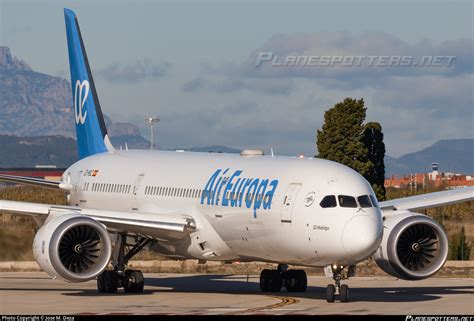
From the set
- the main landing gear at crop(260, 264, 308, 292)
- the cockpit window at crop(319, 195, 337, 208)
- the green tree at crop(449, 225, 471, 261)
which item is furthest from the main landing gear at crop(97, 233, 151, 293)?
the green tree at crop(449, 225, 471, 261)

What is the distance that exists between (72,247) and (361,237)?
969 cm

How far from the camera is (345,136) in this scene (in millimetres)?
88875

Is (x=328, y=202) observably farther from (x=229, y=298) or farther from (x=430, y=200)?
(x=430, y=200)

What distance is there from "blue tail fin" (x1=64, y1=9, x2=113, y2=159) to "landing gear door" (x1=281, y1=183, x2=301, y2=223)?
16925mm

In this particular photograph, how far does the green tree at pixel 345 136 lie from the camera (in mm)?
88125

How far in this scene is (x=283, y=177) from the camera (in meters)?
38.8

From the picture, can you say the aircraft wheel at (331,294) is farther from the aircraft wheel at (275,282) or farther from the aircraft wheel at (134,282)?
the aircraft wheel at (134,282)

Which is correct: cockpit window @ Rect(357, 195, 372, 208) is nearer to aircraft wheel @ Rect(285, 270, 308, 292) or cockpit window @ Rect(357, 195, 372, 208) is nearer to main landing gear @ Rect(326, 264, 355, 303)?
main landing gear @ Rect(326, 264, 355, 303)

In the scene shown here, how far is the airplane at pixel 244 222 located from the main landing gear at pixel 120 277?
0.03 m

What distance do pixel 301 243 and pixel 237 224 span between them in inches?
142

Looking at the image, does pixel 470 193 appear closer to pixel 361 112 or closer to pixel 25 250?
pixel 25 250

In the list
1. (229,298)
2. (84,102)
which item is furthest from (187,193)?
(84,102)

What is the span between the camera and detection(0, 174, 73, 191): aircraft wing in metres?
48.5

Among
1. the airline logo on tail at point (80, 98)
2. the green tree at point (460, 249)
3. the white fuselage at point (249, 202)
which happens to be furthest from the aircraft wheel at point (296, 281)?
the green tree at point (460, 249)
